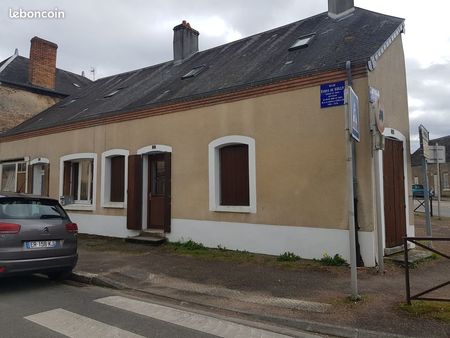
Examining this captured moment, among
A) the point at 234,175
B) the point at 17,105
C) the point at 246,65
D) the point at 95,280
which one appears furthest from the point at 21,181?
the point at 95,280

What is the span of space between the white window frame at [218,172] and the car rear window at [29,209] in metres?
3.84

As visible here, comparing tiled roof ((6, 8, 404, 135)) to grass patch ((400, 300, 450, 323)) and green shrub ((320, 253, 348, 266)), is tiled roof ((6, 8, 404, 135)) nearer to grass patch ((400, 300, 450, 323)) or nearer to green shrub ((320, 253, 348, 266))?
green shrub ((320, 253, 348, 266))

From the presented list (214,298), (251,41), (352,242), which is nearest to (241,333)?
(214,298)

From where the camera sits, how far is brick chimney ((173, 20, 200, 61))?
16000mm

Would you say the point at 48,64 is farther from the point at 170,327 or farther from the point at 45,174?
the point at 170,327

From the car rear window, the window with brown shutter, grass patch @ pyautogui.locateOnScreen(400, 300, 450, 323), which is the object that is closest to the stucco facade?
the window with brown shutter

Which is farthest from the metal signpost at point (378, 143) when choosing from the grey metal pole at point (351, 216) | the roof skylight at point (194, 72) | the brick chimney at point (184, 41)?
→ the brick chimney at point (184, 41)

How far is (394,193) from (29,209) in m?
7.43

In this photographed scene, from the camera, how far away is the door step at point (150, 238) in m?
10.6

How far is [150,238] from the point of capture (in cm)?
1084

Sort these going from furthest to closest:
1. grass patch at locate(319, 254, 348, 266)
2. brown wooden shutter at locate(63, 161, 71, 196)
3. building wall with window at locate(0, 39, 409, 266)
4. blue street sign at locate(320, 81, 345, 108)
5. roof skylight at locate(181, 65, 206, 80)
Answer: brown wooden shutter at locate(63, 161, 71, 196), roof skylight at locate(181, 65, 206, 80), building wall with window at locate(0, 39, 409, 266), grass patch at locate(319, 254, 348, 266), blue street sign at locate(320, 81, 345, 108)

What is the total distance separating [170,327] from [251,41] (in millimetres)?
11098

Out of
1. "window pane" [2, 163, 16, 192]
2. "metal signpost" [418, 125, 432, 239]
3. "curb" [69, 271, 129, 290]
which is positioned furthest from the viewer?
"window pane" [2, 163, 16, 192]

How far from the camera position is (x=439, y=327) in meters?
4.45
